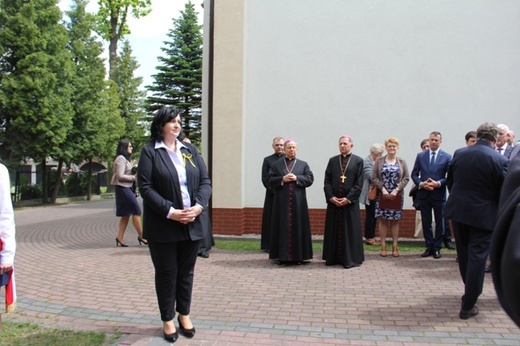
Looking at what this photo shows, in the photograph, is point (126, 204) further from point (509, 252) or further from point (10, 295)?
point (509, 252)

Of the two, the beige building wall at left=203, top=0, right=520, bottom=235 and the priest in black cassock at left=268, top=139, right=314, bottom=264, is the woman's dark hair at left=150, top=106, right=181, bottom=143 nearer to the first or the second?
the priest in black cassock at left=268, top=139, right=314, bottom=264

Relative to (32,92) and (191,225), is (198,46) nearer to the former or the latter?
(32,92)

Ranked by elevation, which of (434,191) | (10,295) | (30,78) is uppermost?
(30,78)

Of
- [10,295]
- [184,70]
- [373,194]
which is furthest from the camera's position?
[184,70]

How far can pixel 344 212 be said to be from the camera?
772 centimetres

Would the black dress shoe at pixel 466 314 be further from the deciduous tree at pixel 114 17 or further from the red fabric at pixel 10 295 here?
the deciduous tree at pixel 114 17

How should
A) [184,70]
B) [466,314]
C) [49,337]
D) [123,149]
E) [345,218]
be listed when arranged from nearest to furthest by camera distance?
[49,337], [466,314], [345,218], [123,149], [184,70]

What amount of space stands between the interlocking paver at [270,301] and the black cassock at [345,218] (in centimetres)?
25

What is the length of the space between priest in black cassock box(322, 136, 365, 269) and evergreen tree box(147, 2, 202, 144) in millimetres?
23203

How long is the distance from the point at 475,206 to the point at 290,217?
3230mm

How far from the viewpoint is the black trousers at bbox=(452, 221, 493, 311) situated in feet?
16.0

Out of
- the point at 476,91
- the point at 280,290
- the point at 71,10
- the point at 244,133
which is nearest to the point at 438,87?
the point at 476,91

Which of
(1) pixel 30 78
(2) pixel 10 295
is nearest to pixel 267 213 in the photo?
(2) pixel 10 295

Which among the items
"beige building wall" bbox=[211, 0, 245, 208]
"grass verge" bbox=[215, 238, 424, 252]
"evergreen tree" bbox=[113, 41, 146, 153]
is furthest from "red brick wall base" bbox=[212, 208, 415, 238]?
"evergreen tree" bbox=[113, 41, 146, 153]
